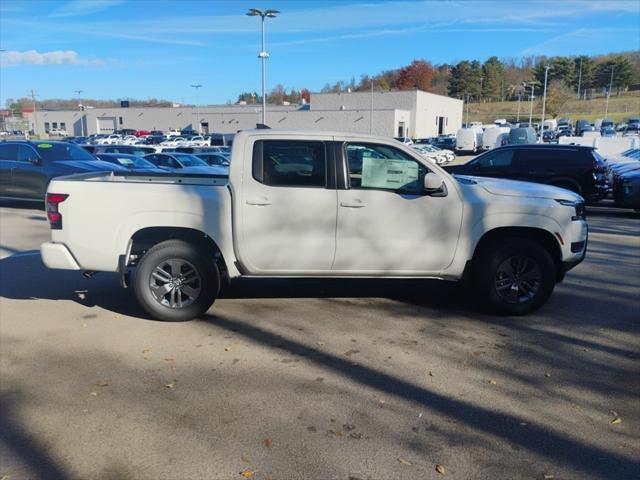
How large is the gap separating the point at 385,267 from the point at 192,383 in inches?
90.4

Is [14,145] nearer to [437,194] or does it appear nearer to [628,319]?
[437,194]

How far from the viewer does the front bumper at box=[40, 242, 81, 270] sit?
17.9ft

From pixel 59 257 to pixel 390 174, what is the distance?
11.2ft

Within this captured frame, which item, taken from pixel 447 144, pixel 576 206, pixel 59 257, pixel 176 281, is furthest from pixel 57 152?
pixel 447 144

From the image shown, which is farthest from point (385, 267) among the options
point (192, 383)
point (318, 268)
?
point (192, 383)

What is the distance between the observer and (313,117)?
2783 inches

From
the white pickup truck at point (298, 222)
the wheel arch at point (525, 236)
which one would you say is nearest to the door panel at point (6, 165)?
the white pickup truck at point (298, 222)

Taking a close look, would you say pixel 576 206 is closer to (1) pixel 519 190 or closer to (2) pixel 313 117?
(1) pixel 519 190

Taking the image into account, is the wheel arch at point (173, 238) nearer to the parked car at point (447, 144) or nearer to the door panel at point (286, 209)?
the door panel at point (286, 209)

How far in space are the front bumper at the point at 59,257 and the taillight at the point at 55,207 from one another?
0.65 ft

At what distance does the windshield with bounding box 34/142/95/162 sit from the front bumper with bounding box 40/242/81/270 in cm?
914


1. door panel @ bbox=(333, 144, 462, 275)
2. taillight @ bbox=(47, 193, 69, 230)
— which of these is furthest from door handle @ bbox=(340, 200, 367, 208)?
taillight @ bbox=(47, 193, 69, 230)

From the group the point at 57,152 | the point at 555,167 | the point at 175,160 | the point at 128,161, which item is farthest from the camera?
the point at 175,160

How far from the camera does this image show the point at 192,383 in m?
4.27
